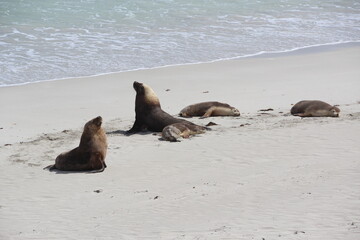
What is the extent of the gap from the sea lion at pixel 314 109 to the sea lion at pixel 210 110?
2.77 ft

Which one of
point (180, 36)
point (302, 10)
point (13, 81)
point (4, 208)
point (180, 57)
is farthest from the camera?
point (302, 10)

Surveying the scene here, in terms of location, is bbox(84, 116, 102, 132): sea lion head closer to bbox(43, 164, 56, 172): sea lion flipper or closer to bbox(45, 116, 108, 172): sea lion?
bbox(45, 116, 108, 172): sea lion

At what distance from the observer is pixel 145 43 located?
17047 mm

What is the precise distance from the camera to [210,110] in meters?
→ 10.6

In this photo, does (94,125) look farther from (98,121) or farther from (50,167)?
(50,167)

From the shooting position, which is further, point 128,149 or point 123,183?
point 128,149

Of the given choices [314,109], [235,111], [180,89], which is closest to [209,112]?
[235,111]

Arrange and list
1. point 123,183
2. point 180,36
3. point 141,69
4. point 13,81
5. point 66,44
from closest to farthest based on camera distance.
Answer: point 123,183, point 13,81, point 141,69, point 66,44, point 180,36

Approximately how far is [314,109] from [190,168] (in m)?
3.13

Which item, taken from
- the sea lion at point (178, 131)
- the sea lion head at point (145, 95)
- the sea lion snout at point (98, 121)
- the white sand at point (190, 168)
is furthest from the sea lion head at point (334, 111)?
the sea lion snout at point (98, 121)

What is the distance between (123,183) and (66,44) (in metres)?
9.97

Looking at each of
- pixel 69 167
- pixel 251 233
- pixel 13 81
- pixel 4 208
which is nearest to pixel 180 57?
pixel 13 81

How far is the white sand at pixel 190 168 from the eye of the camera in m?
5.71

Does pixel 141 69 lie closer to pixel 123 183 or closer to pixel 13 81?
pixel 13 81
